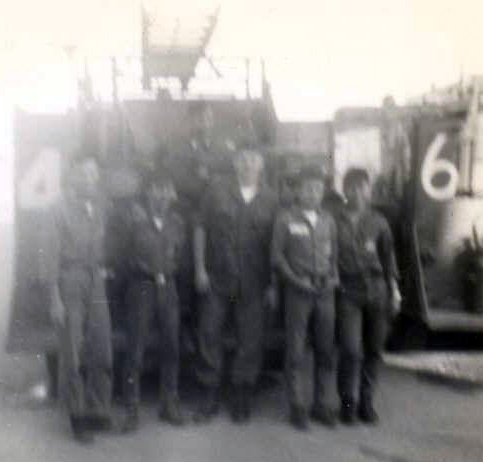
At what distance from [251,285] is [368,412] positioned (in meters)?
0.92

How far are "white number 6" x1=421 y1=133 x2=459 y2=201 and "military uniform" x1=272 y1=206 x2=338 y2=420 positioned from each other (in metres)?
1.29

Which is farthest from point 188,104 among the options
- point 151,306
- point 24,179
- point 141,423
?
point 141,423

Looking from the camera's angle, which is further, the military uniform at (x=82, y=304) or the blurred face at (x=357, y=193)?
the blurred face at (x=357, y=193)

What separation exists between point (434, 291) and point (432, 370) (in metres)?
0.55

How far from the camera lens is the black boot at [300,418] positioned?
4824 millimetres

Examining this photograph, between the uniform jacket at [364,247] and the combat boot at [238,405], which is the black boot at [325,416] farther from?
the uniform jacket at [364,247]

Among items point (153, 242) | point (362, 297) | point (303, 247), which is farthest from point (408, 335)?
point (153, 242)

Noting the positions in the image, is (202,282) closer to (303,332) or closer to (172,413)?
(303,332)

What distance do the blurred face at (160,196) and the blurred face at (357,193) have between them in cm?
94

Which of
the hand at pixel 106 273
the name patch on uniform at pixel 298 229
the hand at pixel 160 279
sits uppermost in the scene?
the name patch on uniform at pixel 298 229

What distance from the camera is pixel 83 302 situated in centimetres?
Answer: 459

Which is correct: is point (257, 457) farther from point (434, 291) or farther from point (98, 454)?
point (434, 291)

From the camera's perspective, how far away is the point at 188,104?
19.7 ft

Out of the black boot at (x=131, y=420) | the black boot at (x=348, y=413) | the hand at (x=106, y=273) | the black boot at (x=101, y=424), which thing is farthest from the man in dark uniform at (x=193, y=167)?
A: the black boot at (x=348, y=413)
